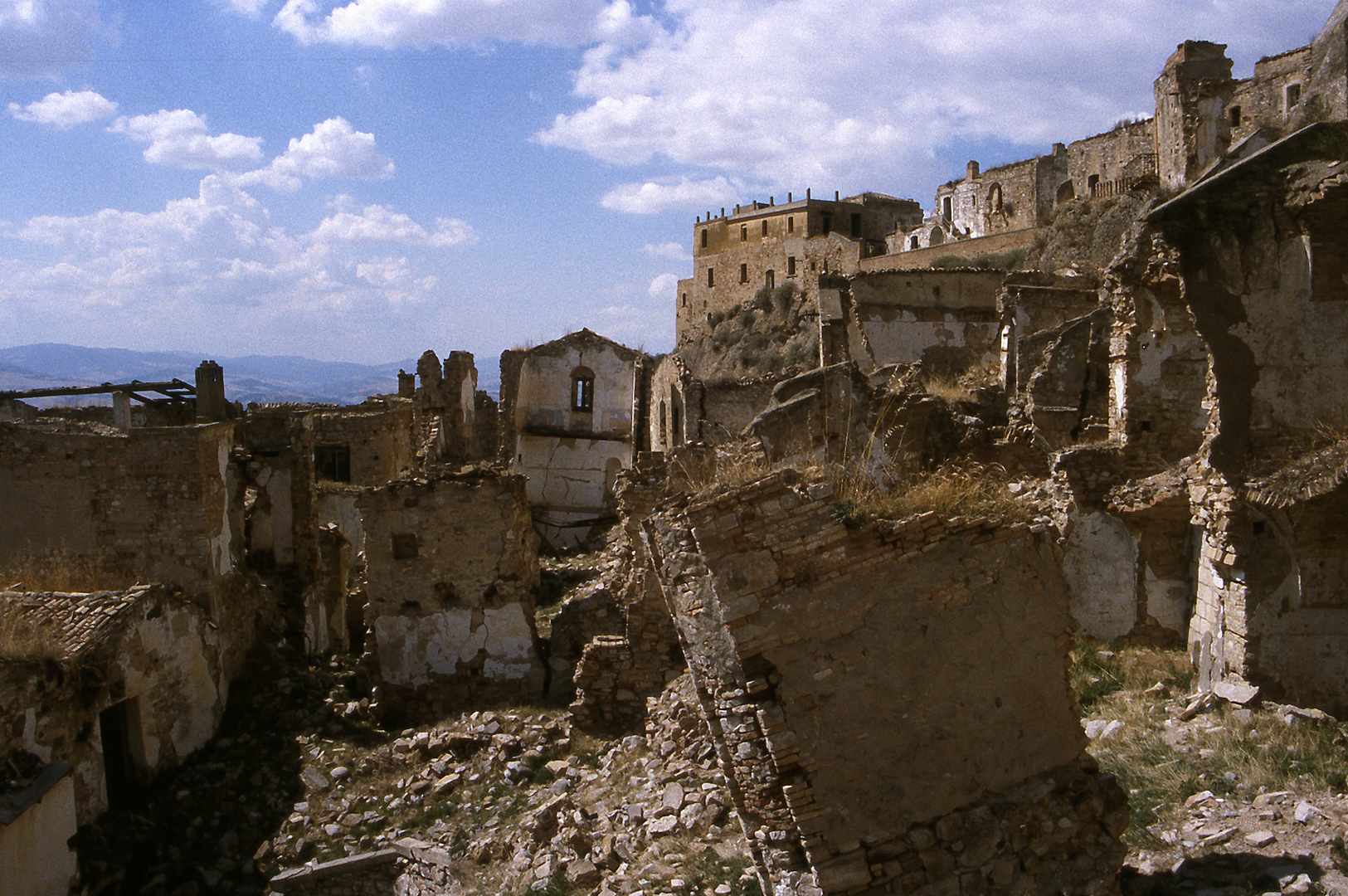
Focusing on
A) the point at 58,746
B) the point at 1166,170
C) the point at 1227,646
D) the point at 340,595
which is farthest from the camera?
the point at 1166,170

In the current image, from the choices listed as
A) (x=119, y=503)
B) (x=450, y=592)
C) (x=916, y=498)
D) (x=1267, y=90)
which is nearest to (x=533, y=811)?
(x=450, y=592)

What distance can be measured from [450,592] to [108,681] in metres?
3.89

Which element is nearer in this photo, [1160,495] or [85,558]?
[1160,495]

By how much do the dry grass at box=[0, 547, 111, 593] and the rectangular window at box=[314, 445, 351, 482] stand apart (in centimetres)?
994

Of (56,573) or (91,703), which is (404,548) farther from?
(56,573)

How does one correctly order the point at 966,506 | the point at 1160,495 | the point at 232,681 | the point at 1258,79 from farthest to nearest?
the point at 1258,79
the point at 232,681
the point at 1160,495
the point at 966,506

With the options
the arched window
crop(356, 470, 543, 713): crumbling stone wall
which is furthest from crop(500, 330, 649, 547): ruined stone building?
crop(356, 470, 543, 713): crumbling stone wall

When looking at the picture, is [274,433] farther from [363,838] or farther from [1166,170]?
[1166,170]

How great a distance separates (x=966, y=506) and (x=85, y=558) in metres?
12.7

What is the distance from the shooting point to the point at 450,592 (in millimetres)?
12547

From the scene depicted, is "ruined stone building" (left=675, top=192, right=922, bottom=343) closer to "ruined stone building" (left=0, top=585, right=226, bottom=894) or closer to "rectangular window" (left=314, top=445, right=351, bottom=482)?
"rectangular window" (left=314, top=445, right=351, bottom=482)

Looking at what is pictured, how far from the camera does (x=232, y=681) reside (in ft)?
42.8

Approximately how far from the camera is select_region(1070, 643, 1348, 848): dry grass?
6.38 metres

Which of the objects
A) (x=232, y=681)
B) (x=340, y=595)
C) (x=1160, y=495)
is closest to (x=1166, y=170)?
(x=1160, y=495)
